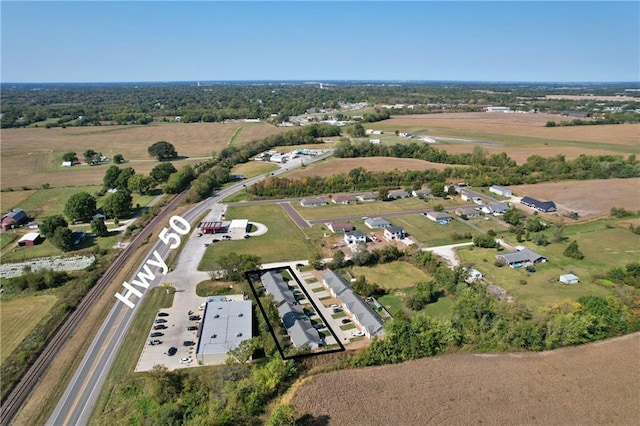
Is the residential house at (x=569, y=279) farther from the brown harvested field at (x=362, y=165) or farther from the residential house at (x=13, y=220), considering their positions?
the residential house at (x=13, y=220)

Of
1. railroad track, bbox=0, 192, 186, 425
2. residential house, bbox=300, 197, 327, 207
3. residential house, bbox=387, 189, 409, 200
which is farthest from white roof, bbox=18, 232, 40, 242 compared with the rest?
residential house, bbox=387, 189, 409, 200

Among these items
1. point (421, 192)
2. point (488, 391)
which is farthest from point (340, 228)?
point (488, 391)

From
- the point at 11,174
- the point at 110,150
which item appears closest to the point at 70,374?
the point at 11,174

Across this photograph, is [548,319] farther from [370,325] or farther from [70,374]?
[70,374]

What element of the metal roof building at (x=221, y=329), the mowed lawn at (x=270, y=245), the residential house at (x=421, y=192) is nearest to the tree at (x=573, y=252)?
the residential house at (x=421, y=192)

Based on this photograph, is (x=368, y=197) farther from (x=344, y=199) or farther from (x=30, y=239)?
(x=30, y=239)

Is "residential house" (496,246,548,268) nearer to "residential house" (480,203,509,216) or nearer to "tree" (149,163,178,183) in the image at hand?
"residential house" (480,203,509,216)

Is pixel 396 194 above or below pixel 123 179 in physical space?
below
